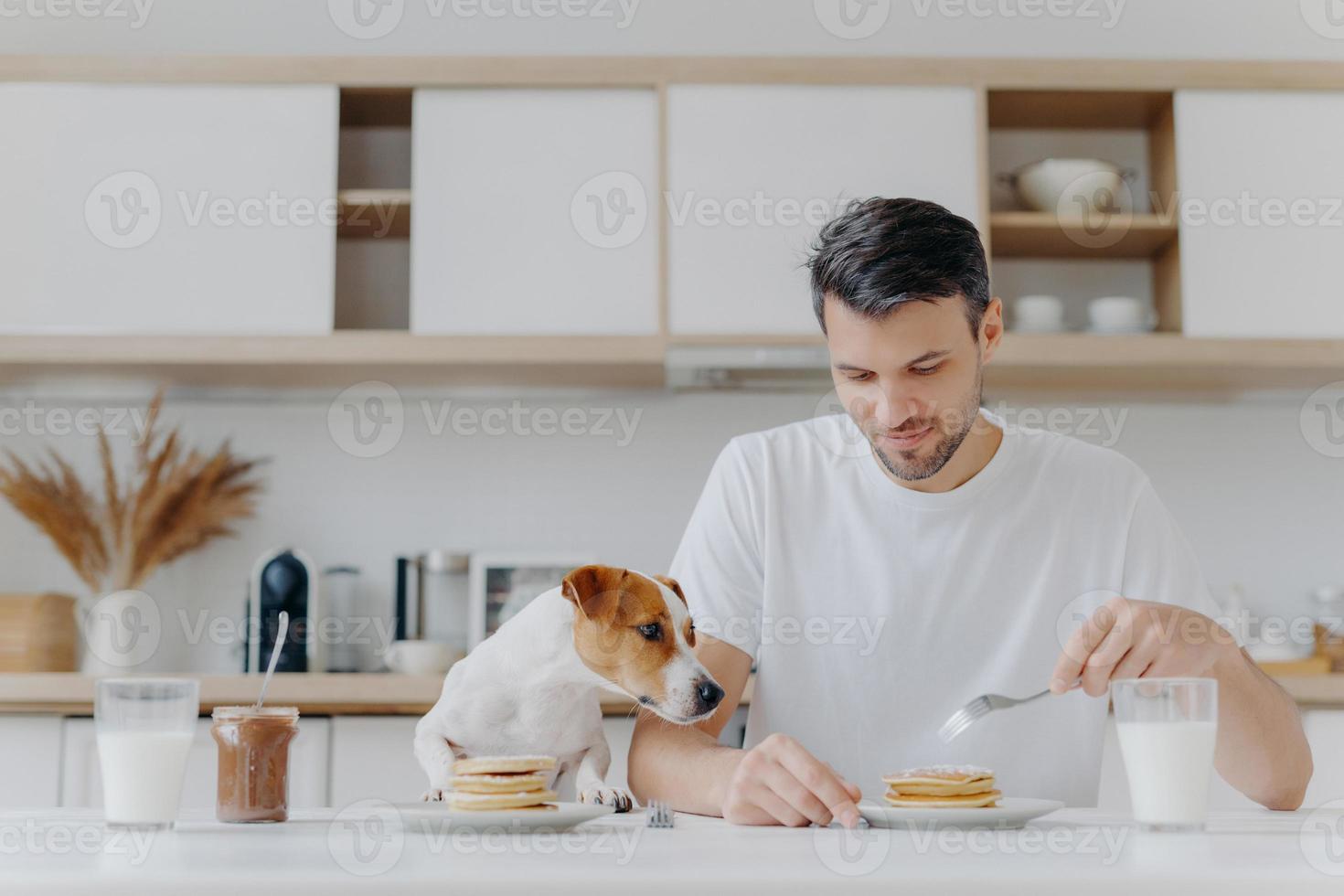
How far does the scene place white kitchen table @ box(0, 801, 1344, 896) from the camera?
2.23ft

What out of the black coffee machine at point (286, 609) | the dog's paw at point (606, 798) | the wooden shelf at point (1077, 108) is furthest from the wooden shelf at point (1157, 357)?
the dog's paw at point (606, 798)

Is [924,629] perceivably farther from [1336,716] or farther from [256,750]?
[1336,716]

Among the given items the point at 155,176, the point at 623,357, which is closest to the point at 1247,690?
Answer: the point at 623,357

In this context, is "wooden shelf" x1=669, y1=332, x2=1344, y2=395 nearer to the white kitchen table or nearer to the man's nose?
the man's nose

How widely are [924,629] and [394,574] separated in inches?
71.4

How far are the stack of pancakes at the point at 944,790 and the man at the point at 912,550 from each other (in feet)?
1.24

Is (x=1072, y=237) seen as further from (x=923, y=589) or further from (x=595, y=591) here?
(x=595, y=591)

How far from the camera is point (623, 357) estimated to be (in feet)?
9.21

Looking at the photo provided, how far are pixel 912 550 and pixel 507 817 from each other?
85 cm

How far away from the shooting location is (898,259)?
1426mm

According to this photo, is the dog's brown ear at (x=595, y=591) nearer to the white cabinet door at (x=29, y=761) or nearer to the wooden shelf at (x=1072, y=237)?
the white cabinet door at (x=29, y=761)

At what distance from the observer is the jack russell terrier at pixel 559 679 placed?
1.05 meters

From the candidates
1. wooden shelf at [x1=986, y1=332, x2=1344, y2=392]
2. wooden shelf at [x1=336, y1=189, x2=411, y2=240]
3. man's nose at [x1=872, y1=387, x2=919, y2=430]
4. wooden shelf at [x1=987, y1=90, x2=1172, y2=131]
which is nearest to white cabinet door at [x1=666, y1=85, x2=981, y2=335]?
wooden shelf at [x1=987, y1=90, x2=1172, y2=131]

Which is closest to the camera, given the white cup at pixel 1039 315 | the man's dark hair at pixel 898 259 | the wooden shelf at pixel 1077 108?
the man's dark hair at pixel 898 259
